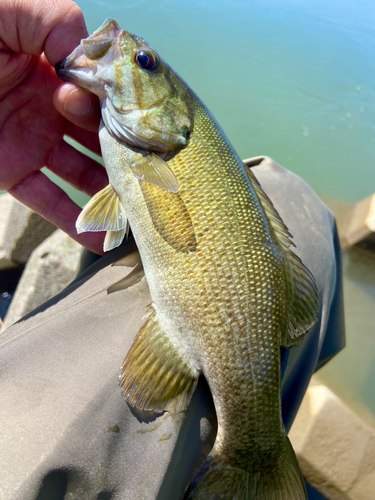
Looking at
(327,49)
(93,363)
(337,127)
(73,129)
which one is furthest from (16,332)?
(327,49)

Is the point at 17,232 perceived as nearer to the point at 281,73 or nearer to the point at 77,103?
the point at 77,103

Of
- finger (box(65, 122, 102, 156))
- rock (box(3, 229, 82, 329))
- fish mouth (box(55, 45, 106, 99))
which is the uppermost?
fish mouth (box(55, 45, 106, 99))

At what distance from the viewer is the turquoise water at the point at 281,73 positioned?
402cm

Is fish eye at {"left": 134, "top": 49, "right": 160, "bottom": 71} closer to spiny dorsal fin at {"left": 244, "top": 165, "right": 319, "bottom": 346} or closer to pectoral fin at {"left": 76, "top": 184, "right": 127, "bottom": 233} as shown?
pectoral fin at {"left": 76, "top": 184, "right": 127, "bottom": 233}

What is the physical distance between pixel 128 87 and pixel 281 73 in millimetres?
4506

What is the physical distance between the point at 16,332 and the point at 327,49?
639 centimetres

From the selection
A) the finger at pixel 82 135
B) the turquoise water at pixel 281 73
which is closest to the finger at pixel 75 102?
the finger at pixel 82 135

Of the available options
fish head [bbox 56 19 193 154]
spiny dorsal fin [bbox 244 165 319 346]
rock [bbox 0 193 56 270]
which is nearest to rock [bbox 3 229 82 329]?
rock [bbox 0 193 56 270]

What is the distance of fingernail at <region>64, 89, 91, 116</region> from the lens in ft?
4.39

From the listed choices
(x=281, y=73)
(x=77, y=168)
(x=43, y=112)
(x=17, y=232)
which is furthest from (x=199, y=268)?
(x=281, y=73)

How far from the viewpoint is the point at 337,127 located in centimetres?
428

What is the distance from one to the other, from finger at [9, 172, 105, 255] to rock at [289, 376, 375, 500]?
5.59 feet

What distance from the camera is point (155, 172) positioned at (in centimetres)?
124

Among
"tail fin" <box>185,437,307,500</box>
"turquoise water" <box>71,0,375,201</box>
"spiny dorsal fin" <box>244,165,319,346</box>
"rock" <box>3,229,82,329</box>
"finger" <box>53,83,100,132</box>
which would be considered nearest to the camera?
"tail fin" <box>185,437,307,500</box>
